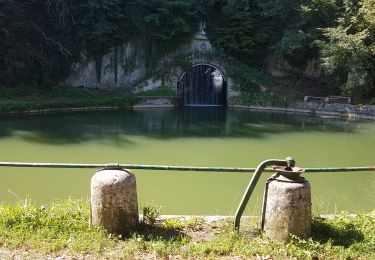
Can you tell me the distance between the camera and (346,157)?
39.2ft

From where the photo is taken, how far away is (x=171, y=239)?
156 inches

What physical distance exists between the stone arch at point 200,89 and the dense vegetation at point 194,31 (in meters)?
1.83

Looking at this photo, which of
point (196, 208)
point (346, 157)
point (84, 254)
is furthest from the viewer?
point (346, 157)

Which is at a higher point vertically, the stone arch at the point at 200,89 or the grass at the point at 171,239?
the stone arch at the point at 200,89

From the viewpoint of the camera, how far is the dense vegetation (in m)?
20.4

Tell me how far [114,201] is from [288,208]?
158 centimetres

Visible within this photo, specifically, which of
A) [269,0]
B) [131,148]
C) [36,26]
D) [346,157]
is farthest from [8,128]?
[269,0]

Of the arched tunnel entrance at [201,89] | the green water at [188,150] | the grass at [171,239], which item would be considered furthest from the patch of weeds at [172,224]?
the arched tunnel entrance at [201,89]

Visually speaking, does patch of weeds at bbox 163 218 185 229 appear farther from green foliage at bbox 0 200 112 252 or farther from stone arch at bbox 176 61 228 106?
stone arch at bbox 176 61 228 106

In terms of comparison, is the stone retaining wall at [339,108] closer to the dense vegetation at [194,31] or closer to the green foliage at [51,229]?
the dense vegetation at [194,31]

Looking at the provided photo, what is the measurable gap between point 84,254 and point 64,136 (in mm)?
10675

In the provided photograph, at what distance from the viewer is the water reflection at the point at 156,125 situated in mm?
14469

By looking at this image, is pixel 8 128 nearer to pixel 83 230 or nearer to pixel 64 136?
pixel 64 136

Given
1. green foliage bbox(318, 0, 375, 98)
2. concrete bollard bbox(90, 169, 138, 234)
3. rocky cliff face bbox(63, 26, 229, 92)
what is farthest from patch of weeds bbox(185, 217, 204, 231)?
rocky cliff face bbox(63, 26, 229, 92)
